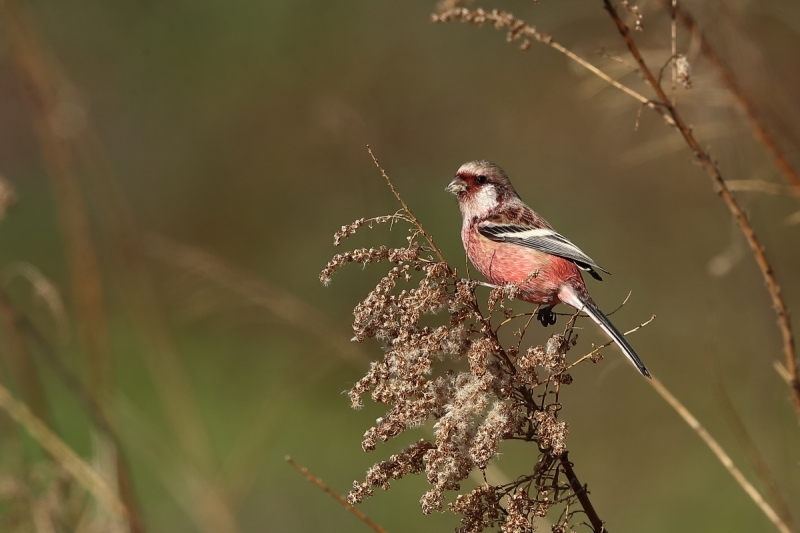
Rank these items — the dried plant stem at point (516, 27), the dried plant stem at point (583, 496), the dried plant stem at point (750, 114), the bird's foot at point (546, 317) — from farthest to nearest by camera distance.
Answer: the bird's foot at point (546, 317), the dried plant stem at point (750, 114), the dried plant stem at point (516, 27), the dried plant stem at point (583, 496)

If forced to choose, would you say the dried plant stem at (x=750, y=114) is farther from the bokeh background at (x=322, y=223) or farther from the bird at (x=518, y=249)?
the bird at (x=518, y=249)

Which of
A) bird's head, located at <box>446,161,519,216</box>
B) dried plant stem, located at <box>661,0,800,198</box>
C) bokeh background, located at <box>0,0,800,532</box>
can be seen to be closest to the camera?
dried plant stem, located at <box>661,0,800,198</box>

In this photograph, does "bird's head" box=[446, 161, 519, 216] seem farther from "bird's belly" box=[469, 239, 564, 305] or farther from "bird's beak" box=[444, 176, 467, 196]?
"bird's belly" box=[469, 239, 564, 305]

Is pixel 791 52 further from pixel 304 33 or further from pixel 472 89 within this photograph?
pixel 304 33

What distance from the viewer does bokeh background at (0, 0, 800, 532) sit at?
11.7 ft

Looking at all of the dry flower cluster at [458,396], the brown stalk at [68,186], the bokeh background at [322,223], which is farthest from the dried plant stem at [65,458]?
the dry flower cluster at [458,396]

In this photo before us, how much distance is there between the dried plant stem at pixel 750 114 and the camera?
2369mm

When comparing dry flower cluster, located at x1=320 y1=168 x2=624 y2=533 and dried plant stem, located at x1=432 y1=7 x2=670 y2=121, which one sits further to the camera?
dried plant stem, located at x1=432 y1=7 x2=670 y2=121

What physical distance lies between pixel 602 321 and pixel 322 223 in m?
9.71

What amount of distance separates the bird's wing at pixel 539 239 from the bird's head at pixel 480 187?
0.21 m

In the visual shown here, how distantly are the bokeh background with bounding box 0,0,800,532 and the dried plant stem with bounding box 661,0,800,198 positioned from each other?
0.46 feet

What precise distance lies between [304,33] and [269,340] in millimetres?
6288

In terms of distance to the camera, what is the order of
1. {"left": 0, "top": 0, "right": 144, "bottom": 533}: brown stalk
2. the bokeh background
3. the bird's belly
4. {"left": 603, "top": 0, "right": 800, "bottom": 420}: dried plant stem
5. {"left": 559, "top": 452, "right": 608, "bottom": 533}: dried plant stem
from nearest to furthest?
{"left": 559, "top": 452, "right": 608, "bottom": 533}: dried plant stem < {"left": 603, "top": 0, "right": 800, "bottom": 420}: dried plant stem < {"left": 0, "top": 0, "right": 144, "bottom": 533}: brown stalk < the bird's belly < the bokeh background

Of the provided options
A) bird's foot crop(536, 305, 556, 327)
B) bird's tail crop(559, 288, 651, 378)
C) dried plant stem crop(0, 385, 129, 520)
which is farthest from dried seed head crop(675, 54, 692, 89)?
dried plant stem crop(0, 385, 129, 520)
